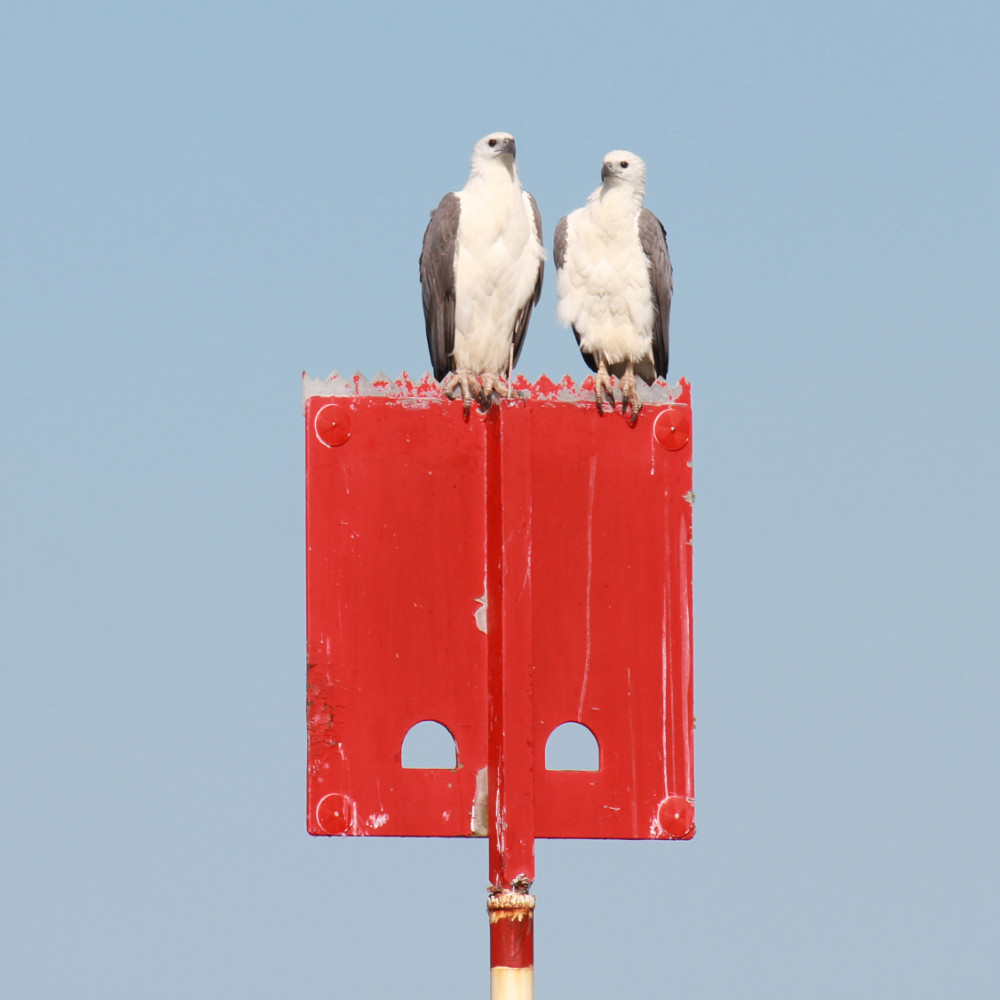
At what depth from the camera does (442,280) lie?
11008mm

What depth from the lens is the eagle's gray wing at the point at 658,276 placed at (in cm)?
1106

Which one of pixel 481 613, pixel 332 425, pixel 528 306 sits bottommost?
pixel 481 613

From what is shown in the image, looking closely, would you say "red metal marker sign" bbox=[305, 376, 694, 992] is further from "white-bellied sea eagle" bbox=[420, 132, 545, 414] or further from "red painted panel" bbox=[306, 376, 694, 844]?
"white-bellied sea eagle" bbox=[420, 132, 545, 414]

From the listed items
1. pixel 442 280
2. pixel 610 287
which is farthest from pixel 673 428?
pixel 442 280

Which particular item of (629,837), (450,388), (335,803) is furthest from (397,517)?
(629,837)

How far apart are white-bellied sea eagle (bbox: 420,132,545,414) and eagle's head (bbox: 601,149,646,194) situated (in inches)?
21.5

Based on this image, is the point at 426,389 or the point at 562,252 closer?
the point at 426,389

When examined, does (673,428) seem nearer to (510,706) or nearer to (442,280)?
(510,706)

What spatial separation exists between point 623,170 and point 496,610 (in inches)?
153

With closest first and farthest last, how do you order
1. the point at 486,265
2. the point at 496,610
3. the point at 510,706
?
the point at 510,706, the point at 496,610, the point at 486,265

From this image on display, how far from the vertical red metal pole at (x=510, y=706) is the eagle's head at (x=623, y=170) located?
3109 millimetres

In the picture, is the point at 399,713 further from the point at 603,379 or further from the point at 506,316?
the point at 506,316

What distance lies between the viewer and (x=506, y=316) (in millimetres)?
10891

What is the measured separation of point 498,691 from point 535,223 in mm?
3890
